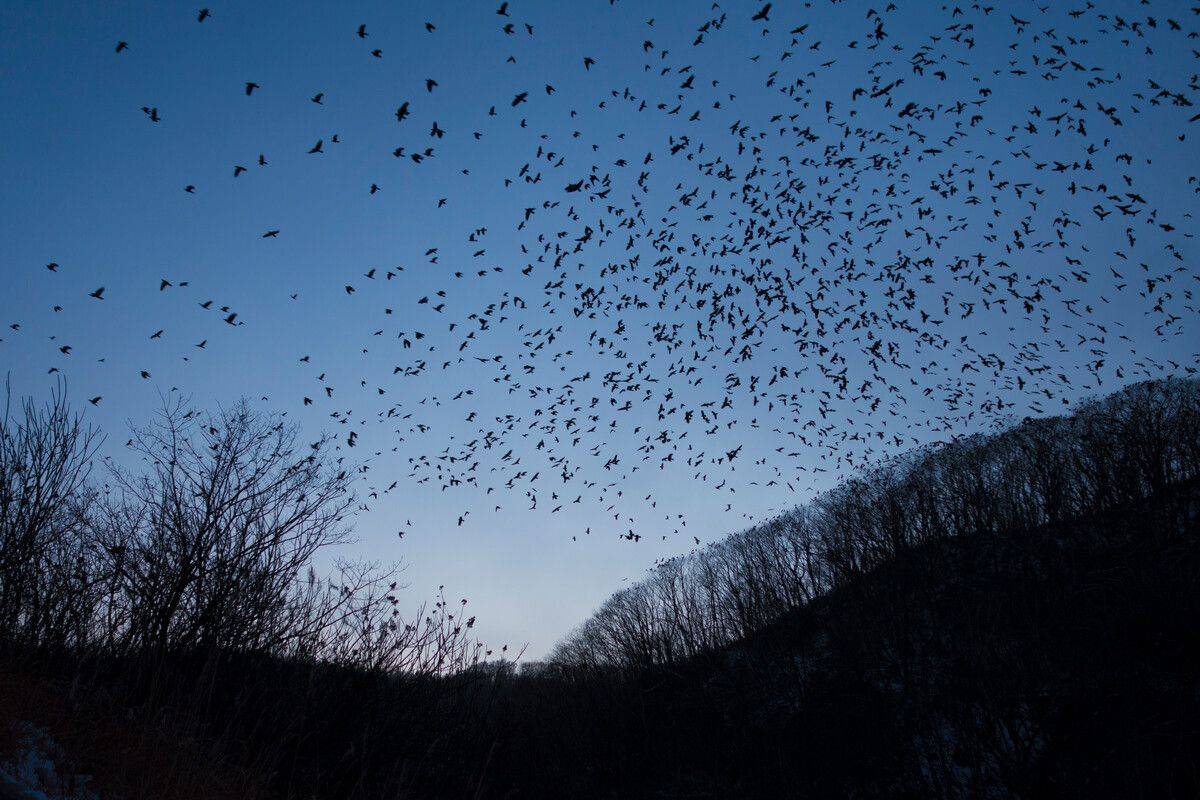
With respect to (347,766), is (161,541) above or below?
above

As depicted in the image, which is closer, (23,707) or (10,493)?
(23,707)

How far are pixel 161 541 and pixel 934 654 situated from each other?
79.8 ft

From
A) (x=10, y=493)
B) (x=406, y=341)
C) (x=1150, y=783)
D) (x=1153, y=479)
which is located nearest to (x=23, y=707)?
(x=10, y=493)

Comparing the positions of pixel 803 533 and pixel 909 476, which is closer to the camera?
pixel 909 476

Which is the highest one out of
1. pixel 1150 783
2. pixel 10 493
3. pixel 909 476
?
pixel 909 476

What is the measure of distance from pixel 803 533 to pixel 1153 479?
19093mm

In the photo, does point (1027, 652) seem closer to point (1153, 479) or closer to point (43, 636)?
point (1153, 479)

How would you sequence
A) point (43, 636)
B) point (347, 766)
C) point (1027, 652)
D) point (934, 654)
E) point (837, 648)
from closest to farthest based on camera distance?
point (43, 636) < point (347, 766) < point (1027, 652) < point (934, 654) < point (837, 648)

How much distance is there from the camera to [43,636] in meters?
12.0

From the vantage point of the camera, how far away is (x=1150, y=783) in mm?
12672

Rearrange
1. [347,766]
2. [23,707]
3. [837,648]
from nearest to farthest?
[23,707] < [347,766] < [837,648]

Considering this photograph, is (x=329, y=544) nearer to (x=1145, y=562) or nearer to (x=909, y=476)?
(x=1145, y=562)

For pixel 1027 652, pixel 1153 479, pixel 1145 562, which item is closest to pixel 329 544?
pixel 1027 652

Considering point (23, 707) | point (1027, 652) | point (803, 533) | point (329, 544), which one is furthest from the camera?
point (803, 533)
